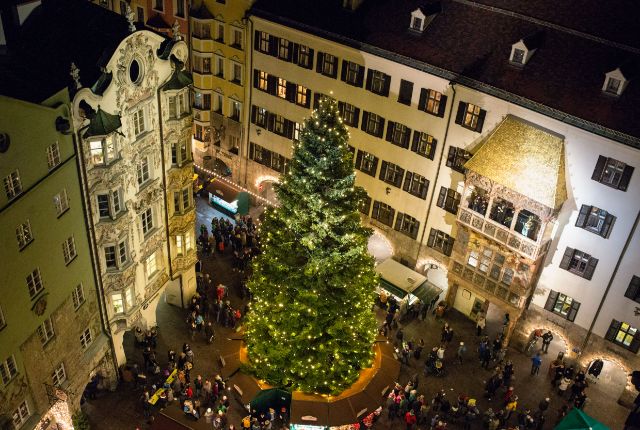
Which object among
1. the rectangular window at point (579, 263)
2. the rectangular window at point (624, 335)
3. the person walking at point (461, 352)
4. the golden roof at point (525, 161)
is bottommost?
the person walking at point (461, 352)

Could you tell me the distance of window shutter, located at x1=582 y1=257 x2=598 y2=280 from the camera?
4207 centimetres

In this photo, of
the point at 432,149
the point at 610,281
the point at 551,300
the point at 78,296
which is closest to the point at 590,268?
the point at 610,281

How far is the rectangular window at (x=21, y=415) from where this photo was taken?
31991mm

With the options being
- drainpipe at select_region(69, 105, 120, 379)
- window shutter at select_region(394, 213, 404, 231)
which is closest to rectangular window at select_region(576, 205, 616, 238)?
window shutter at select_region(394, 213, 404, 231)

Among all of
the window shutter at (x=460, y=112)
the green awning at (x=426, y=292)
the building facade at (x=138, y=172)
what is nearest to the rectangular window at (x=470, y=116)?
the window shutter at (x=460, y=112)

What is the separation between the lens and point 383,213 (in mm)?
51594

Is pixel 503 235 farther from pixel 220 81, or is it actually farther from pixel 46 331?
pixel 46 331

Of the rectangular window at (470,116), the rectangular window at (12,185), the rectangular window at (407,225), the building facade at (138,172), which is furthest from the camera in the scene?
the rectangular window at (407,225)

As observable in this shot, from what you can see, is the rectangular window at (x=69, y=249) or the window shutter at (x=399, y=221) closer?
the rectangular window at (x=69, y=249)

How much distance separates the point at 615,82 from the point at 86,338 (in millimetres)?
34487

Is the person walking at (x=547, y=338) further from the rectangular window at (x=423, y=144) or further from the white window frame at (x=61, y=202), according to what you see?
the white window frame at (x=61, y=202)

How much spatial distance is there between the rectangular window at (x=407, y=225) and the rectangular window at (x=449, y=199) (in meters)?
2.97

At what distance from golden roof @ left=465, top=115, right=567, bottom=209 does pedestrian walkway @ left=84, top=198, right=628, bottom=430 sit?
42.8 ft

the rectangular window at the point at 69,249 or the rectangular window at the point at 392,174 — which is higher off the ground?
the rectangular window at the point at 69,249
